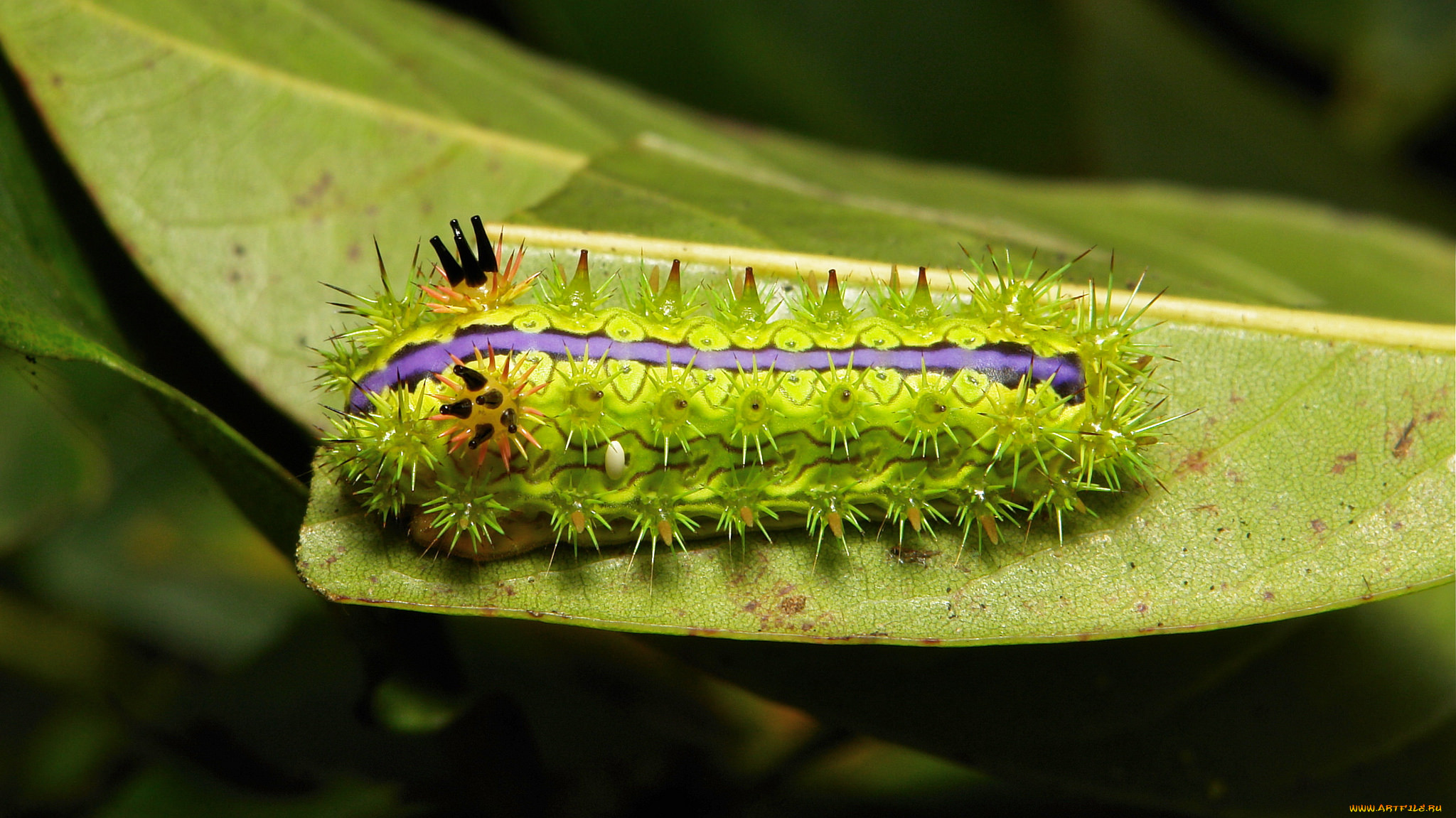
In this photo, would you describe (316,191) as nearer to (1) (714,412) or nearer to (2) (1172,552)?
(1) (714,412)

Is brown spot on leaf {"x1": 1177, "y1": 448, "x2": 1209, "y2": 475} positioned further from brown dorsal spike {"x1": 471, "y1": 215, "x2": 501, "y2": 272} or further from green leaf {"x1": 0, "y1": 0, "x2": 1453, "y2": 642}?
brown dorsal spike {"x1": 471, "y1": 215, "x2": 501, "y2": 272}

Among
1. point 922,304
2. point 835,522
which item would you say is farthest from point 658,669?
point 922,304

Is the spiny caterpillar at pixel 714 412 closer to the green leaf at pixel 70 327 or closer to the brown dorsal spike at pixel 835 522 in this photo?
the brown dorsal spike at pixel 835 522

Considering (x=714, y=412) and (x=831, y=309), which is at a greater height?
(x=831, y=309)

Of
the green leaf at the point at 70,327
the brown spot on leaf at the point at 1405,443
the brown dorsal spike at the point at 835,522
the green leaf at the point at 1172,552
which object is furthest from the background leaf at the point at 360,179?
the brown dorsal spike at the point at 835,522

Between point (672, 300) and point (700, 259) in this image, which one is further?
point (700, 259)

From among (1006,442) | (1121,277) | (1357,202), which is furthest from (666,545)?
(1357,202)
